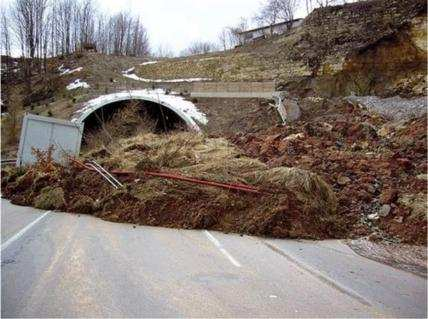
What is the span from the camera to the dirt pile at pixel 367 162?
11039 mm

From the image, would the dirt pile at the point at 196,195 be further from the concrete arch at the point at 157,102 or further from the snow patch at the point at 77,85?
the snow patch at the point at 77,85

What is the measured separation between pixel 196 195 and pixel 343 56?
21251 mm

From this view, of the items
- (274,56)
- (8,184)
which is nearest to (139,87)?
(274,56)

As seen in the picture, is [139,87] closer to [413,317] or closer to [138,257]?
[138,257]

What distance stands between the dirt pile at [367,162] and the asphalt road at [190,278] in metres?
1.73

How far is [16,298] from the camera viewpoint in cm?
616

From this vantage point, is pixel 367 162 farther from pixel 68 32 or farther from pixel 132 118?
pixel 68 32

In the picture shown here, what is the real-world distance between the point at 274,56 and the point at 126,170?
25800mm

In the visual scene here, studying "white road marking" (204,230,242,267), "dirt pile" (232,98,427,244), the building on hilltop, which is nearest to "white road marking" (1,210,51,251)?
"white road marking" (204,230,242,267)

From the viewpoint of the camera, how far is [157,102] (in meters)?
33.7

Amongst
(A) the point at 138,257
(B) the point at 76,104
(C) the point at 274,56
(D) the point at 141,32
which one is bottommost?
(A) the point at 138,257

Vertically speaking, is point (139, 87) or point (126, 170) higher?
point (139, 87)

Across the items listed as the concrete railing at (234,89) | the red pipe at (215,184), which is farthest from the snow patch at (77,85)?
the red pipe at (215,184)

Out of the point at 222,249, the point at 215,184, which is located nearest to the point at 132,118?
the point at 215,184
